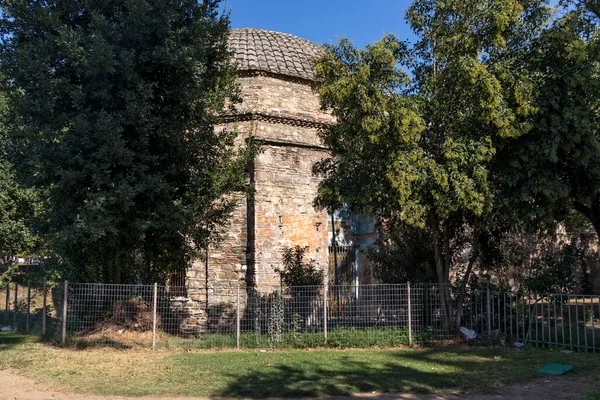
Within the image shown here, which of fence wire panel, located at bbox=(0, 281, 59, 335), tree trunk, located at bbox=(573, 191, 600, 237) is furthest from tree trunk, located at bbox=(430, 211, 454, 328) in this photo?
fence wire panel, located at bbox=(0, 281, 59, 335)

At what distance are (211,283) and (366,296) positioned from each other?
5083 mm

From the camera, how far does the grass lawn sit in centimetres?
757

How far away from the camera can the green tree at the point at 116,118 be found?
10188 mm

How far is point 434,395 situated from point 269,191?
905 cm

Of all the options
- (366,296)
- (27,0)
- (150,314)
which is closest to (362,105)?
(366,296)

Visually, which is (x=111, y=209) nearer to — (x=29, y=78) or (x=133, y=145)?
(x=133, y=145)

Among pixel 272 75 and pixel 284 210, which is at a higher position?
pixel 272 75

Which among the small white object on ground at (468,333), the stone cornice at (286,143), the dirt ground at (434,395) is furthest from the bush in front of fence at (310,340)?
the stone cornice at (286,143)

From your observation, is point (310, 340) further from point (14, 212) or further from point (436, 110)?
point (14, 212)

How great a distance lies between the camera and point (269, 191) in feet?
50.1

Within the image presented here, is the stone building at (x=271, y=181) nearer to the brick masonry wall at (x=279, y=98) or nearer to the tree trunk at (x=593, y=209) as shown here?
the brick masonry wall at (x=279, y=98)

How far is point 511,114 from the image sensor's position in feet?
34.3

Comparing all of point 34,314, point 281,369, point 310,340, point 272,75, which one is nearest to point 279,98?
point 272,75

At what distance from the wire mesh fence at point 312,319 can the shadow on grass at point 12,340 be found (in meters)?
0.39
